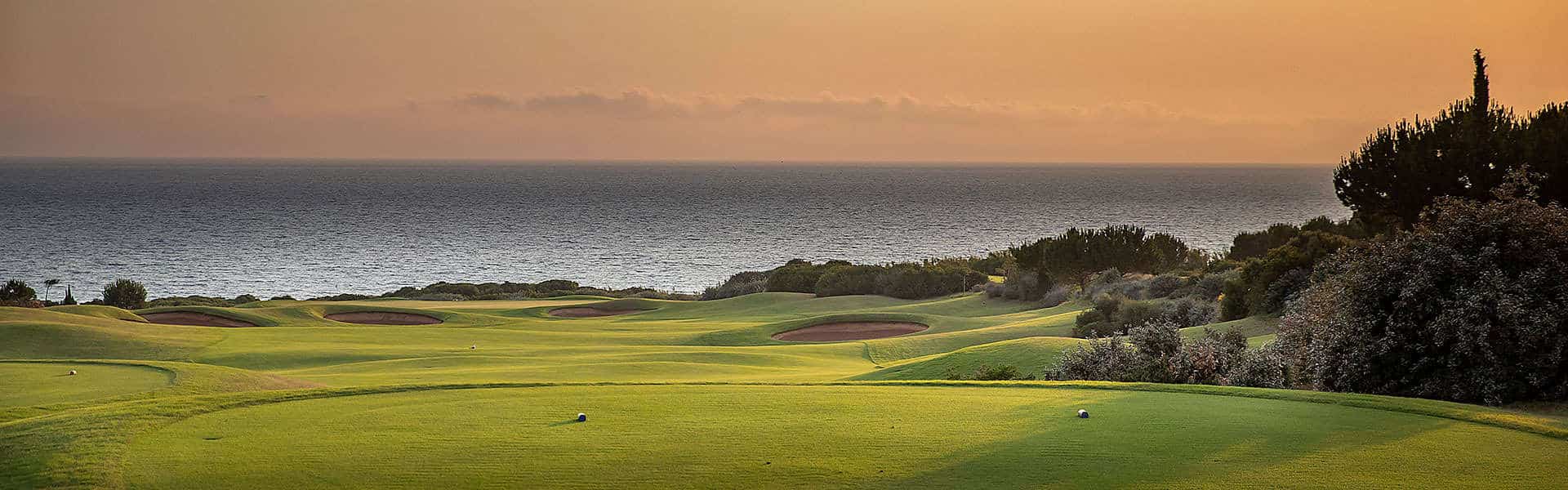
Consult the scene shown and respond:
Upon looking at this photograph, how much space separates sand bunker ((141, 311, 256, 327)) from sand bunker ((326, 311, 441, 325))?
13.2ft

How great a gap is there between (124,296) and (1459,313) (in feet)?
170

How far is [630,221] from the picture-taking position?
135 m

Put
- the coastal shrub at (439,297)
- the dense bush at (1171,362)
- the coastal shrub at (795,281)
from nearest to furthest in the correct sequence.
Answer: the dense bush at (1171,362) → the coastal shrub at (795,281) → the coastal shrub at (439,297)

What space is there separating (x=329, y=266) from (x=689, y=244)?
32.4 meters

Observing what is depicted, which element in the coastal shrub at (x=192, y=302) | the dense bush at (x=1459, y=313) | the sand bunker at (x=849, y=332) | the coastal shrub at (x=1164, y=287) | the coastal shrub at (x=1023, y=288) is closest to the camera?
the dense bush at (x=1459, y=313)

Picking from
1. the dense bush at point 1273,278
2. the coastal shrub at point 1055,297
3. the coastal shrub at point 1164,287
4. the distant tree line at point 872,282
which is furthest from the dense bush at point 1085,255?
the dense bush at point 1273,278

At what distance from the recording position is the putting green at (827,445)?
8023 millimetres

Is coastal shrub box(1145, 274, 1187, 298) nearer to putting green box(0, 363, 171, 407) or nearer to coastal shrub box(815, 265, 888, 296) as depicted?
coastal shrub box(815, 265, 888, 296)

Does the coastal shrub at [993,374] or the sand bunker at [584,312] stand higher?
the coastal shrub at [993,374]

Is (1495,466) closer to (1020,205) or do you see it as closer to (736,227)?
(736,227)

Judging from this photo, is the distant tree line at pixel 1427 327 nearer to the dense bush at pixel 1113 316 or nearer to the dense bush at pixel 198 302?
the dense bush at pixel 1113 316

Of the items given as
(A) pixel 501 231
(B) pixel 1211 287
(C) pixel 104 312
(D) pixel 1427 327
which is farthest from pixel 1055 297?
(A) pixel 501 231

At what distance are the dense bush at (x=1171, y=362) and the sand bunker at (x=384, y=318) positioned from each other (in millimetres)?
26016

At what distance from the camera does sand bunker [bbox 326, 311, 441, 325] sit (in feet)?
125
